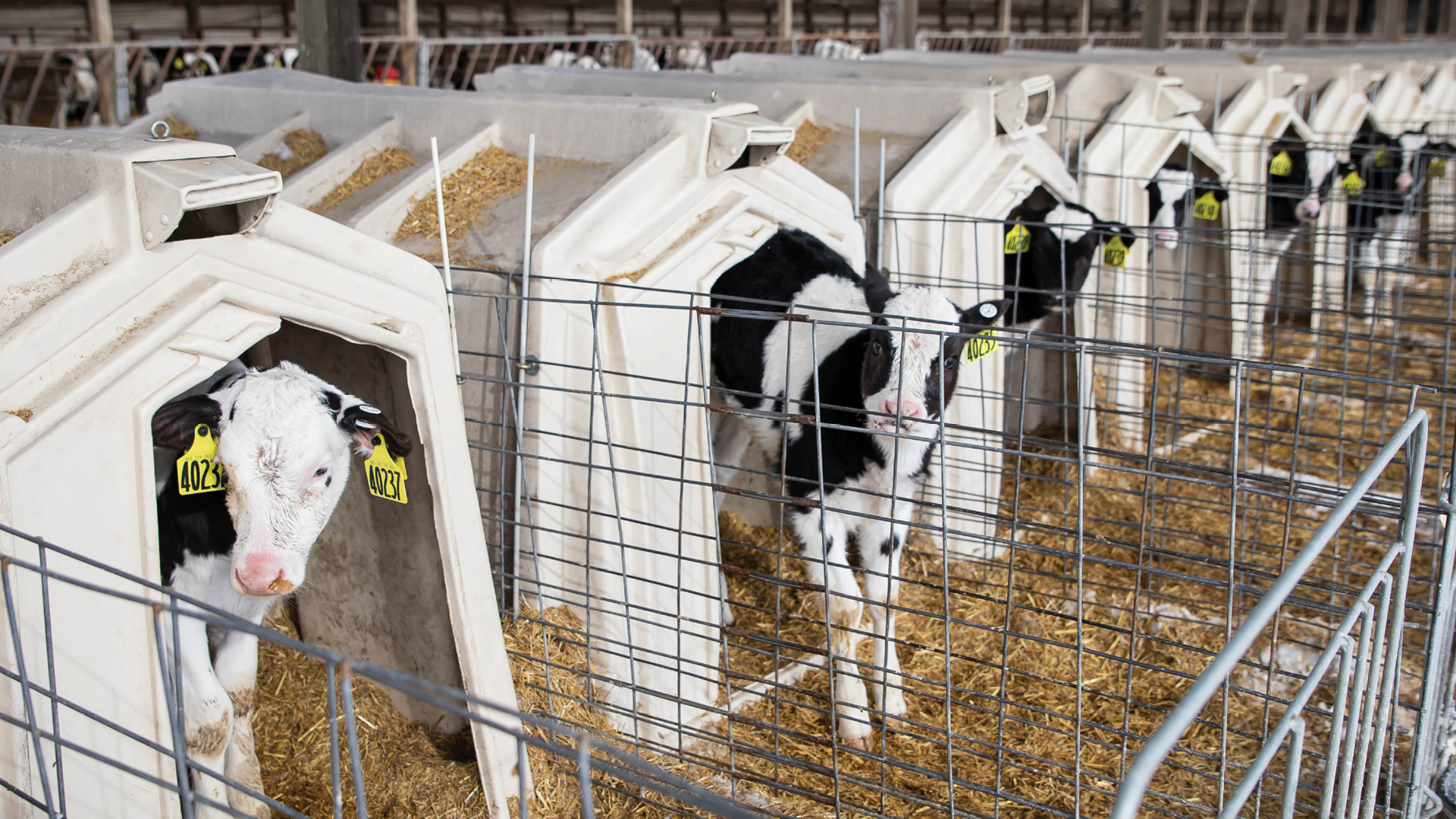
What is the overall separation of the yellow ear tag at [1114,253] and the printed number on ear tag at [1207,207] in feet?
4.92

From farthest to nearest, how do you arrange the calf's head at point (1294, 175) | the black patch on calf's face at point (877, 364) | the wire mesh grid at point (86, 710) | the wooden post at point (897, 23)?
the wooden post at point (897, 23) < the calf's head at point (1294, 175) < the black patch on calf's face at point (877, 364) < the wire mesh grid at point (86, 710)

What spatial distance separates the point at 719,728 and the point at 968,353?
5.38ft

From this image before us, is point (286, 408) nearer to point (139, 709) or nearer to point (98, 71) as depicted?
point (139, 709)

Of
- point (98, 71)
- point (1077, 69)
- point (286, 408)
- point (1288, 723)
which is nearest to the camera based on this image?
point (1288, 723)

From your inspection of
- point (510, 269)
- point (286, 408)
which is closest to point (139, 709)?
point (286, 408)

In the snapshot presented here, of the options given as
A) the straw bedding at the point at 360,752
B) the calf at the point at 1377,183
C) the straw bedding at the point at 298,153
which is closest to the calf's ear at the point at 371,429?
the straw bedding at the point at 360,752

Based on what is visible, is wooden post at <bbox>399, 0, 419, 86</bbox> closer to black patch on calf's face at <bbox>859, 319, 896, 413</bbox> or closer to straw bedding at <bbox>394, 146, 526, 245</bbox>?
straw bedding at <bbox>394, 146, 526, 245</bbox>

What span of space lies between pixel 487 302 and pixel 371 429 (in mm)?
886

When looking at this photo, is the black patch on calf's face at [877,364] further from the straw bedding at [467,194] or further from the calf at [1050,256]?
the calf at [1050,256]

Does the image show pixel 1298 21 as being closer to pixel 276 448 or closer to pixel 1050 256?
pixel 1050 256

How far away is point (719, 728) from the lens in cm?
425

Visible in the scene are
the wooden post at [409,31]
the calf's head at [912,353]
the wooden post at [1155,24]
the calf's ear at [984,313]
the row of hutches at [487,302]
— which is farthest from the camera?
the wooden post at [1155,24]

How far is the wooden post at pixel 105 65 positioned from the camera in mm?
9344

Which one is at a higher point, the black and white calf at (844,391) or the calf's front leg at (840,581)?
the black and white calf at (844,391)
